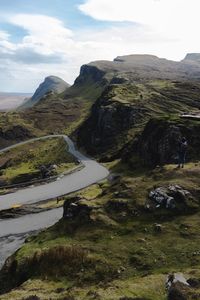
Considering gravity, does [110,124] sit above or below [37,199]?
above

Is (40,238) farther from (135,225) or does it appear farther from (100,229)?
(135,225)

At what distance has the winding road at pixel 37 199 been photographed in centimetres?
6033

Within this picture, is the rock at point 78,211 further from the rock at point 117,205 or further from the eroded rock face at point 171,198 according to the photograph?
the eroded rock face at point 171,198

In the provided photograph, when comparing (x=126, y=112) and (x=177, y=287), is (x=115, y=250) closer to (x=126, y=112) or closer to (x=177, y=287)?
(x=177, y=287)

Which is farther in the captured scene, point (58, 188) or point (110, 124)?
point (110, 124)

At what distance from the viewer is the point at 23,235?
61875mm

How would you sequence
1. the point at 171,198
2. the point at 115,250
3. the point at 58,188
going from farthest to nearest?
the point at 58,188
the point at 171,198
the point at 115,250

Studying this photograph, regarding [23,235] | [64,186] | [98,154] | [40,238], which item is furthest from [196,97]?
[40,238]

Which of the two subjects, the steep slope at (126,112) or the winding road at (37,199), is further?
the steep slope at (126,112)

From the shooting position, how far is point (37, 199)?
8169 centimetres

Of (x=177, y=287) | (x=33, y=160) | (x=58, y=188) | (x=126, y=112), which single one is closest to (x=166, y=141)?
(x=58, y=188)

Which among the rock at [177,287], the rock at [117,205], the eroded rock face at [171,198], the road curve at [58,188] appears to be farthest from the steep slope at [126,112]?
the rock at [177,287]

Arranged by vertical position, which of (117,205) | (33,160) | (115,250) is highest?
(117,205)

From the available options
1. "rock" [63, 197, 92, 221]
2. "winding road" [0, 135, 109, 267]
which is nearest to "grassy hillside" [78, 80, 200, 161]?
"winding road" [0, 135, 109, 267]
